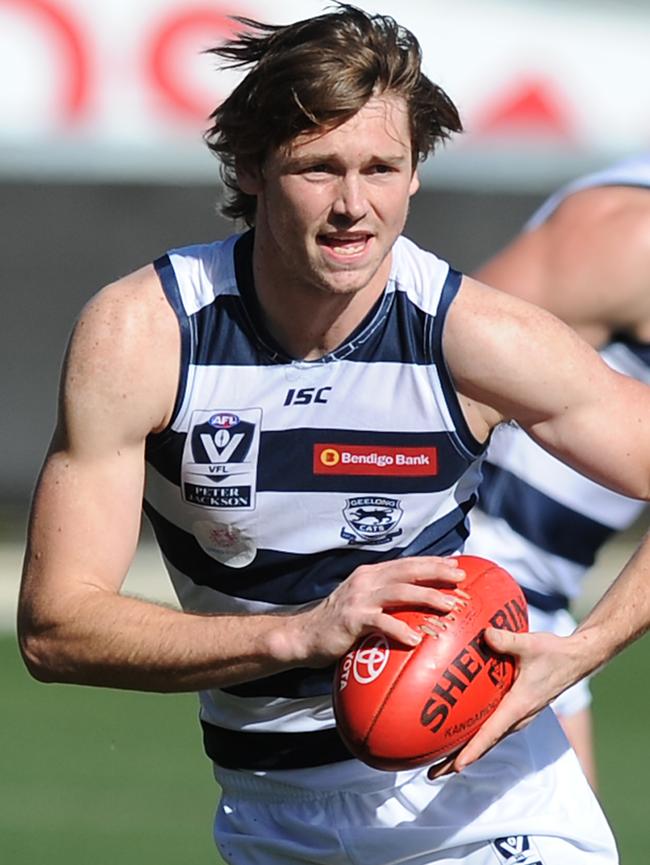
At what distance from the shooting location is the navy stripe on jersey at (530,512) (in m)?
4.85

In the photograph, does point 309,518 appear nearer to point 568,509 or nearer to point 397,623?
point 397,623

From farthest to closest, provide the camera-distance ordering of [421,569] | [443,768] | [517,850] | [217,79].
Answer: [217,79]
[517,850]
[443,768]
[421,569]

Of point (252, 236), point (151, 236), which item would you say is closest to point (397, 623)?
point (252, 236)

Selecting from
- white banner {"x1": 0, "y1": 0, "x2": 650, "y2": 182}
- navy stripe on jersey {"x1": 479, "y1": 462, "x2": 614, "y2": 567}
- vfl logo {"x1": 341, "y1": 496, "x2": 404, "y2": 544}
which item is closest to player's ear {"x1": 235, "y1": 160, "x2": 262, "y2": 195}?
vfl logo {"x1": 341, "y1": 496, "x2": 404, "y2": 544}

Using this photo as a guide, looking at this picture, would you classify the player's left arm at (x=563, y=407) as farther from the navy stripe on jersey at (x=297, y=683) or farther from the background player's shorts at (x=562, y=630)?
the background player's shorts at (x=562, y=630)

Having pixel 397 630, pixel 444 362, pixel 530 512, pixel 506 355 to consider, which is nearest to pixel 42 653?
pixel 397 630

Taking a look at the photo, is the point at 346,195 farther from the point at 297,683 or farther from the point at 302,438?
the point at 297,683

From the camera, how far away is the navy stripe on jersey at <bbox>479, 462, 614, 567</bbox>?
191 inches

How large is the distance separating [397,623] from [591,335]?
155 cm

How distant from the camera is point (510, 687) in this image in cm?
362

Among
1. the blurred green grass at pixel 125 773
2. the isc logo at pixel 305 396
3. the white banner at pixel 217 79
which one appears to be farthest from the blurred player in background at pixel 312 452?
the white banner at pixel 217 79

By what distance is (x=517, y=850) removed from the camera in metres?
3.89

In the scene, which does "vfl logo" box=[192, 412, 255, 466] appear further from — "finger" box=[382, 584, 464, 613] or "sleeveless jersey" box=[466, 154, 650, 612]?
"sleeveless jersey" box=[466, 154, 650, 612]

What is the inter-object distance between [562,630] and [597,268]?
1007 mm
